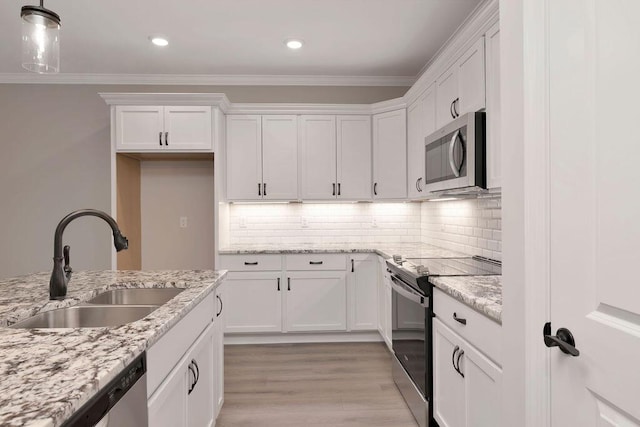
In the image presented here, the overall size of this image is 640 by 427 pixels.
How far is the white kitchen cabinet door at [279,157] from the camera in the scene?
399 centimetres

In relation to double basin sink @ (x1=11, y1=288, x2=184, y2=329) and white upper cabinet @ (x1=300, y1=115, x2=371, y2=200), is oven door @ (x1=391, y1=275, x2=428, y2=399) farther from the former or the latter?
white upper cabinet @ (x1=300, y1=115, x2=371, y2=200)

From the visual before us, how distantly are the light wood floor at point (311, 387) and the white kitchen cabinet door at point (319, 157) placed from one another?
1566 mm

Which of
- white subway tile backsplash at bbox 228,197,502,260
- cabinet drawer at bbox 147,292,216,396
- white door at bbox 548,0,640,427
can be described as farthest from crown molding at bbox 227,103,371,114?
white door at bbox 548,0,640,427

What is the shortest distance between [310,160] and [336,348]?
1.91 m

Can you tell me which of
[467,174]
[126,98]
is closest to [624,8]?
[467,174]

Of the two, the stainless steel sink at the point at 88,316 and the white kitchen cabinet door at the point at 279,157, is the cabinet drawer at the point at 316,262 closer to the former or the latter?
the white kitchen cabinet door at the point at 279,157

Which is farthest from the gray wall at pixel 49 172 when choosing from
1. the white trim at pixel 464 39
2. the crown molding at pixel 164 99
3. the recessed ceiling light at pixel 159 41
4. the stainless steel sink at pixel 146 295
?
the white trim at pixel 464 39

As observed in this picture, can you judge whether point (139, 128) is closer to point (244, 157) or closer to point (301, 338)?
point (244, 157)

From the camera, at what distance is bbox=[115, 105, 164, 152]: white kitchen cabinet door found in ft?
11.8

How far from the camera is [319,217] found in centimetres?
433

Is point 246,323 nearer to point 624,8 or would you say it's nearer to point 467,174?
point 467,174

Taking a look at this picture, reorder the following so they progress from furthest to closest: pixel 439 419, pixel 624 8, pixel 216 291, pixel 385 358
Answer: pixel 385 358 → pixel 216 291 → pixel 439 419 → pixel 624 8

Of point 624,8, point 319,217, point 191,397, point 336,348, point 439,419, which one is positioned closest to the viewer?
point 624,8

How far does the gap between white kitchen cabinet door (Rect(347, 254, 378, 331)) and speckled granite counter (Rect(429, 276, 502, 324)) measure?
171 cm
